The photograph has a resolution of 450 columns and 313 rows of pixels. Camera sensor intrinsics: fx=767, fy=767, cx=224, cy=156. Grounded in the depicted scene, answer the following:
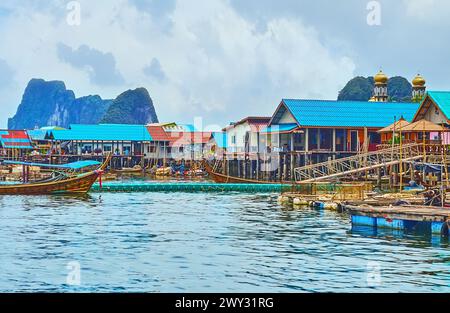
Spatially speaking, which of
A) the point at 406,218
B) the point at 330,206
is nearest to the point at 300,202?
the point at 330,206

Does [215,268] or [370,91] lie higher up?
[370,91]

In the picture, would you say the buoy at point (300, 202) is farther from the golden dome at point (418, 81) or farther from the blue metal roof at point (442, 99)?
the golden dome at point (418, 81)

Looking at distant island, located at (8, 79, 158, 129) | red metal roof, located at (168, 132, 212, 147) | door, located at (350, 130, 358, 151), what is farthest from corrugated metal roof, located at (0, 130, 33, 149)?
distant island, located at (8, 79, 158, 129)

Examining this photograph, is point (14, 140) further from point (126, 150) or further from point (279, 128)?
point (279, 128)

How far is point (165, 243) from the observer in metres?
25.9

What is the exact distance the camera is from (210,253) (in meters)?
23.5

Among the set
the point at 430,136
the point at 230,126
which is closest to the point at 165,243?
the point at 430,136

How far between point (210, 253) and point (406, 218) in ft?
23.4

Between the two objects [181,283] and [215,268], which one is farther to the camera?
[215,268]

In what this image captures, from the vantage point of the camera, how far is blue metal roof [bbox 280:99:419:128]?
57125 millimetres

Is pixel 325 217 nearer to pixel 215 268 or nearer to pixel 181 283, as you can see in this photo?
pixel 215 268

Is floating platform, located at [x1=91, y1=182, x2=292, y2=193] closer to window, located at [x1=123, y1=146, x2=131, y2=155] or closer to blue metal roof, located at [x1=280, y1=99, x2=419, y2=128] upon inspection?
blue metal roof, located at [x1=280, y1=99, x2=419, y2=128]
